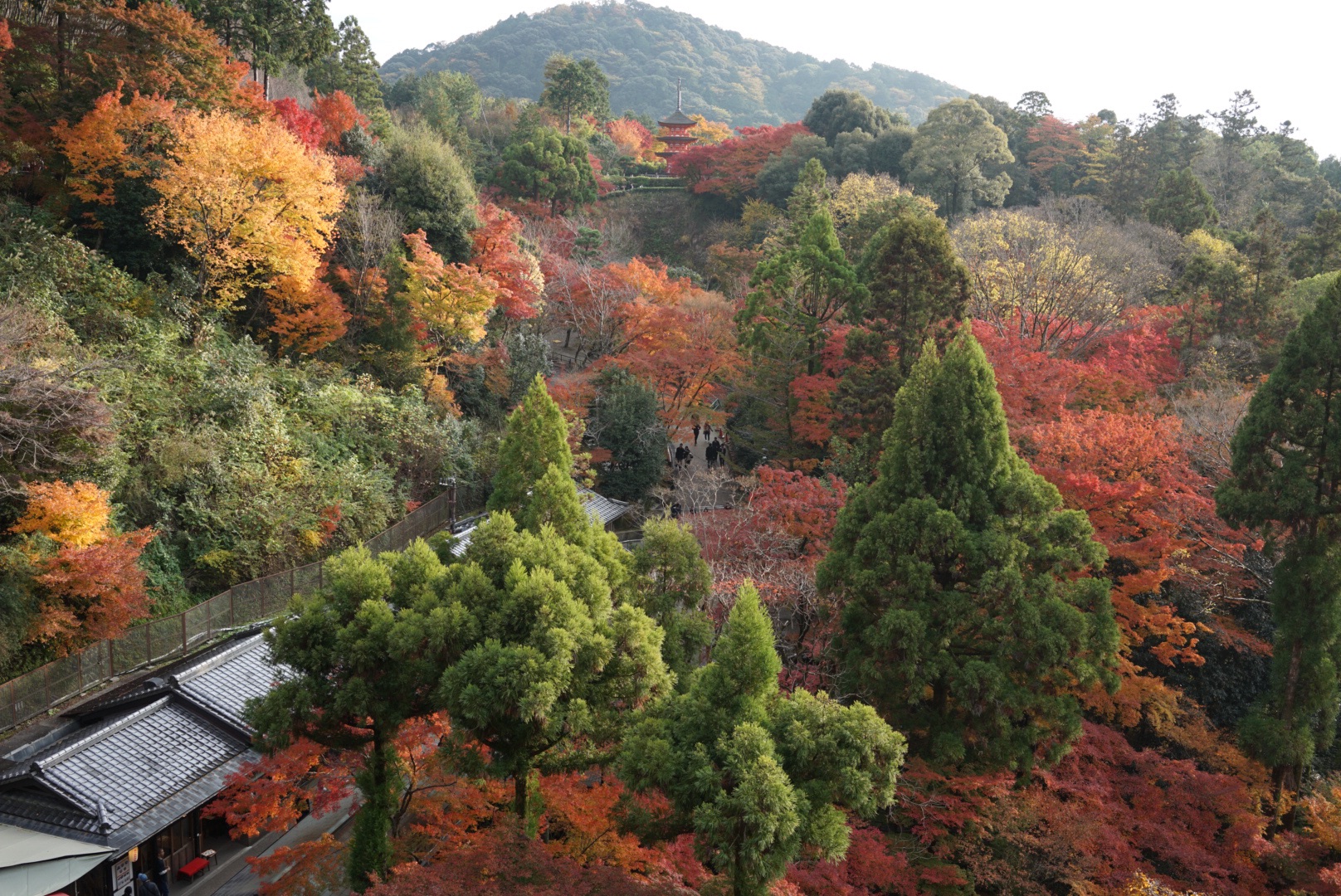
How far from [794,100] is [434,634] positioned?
114 metres

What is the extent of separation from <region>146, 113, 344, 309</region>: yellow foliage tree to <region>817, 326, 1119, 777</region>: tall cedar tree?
626 inches

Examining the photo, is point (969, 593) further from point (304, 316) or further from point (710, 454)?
point (304, 316)

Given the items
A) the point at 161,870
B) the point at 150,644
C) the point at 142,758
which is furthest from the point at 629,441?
→ the point at 161,870

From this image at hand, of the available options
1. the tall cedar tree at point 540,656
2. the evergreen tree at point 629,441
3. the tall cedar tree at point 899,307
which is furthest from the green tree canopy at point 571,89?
the tall cedar tree at point 540,656

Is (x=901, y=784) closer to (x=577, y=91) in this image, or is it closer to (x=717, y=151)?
(x=717, y=151)

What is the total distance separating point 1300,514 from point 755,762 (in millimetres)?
11104

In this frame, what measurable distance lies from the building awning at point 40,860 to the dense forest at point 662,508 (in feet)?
6.95

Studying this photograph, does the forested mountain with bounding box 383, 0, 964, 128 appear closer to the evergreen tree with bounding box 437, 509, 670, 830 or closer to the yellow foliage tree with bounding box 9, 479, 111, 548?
the yellow foliage tree with bounding box 9, 479, 111, 548

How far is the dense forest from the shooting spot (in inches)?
431

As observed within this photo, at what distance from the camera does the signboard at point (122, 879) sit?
12.7 m

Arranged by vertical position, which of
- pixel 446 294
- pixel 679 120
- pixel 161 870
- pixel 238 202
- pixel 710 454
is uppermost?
pixel 679 120

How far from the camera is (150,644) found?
15.5 metres

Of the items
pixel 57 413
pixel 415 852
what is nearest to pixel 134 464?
pixel 57 413

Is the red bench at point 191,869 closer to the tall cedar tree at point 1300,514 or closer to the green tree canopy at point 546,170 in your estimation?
the tall cedar tree at point 1300,514
